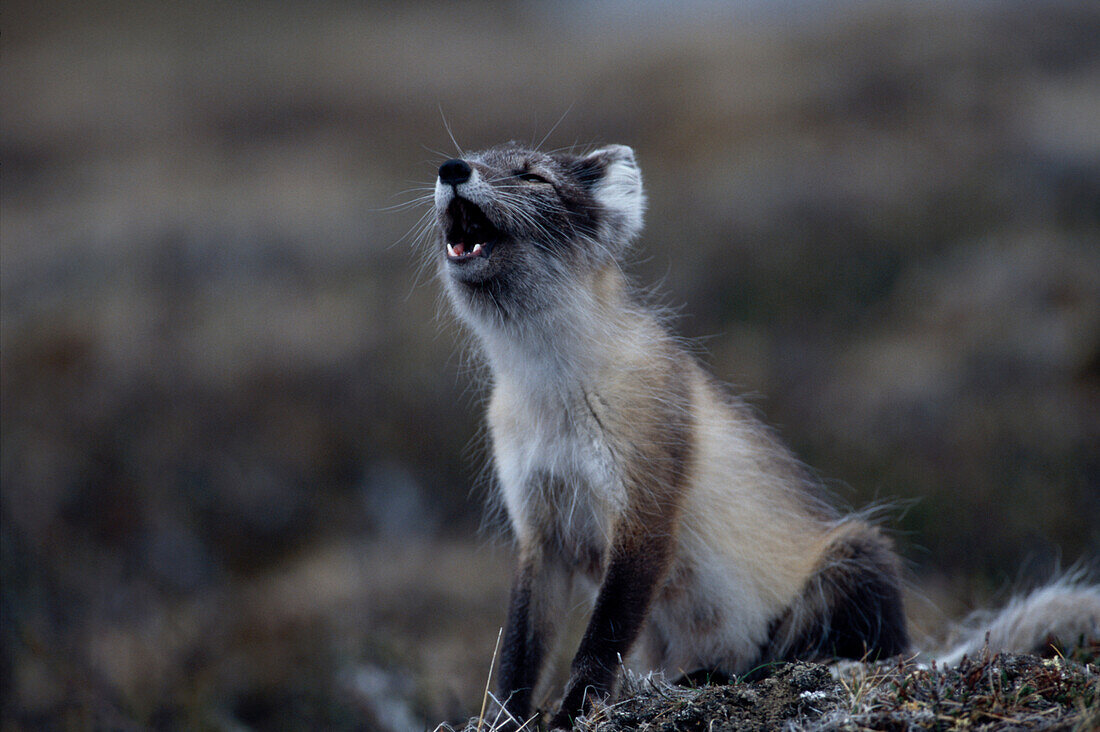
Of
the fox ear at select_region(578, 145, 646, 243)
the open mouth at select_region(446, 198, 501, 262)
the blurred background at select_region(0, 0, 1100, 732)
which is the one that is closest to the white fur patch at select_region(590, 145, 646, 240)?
the fox ear at select_region(578, 145, 646, 243)

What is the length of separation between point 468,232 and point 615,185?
116cm

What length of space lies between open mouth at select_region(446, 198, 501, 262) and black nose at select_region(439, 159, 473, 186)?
18cm

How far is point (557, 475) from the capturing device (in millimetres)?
5395

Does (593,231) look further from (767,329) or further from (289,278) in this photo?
(289,278)

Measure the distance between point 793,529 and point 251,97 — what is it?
2735 centimetres

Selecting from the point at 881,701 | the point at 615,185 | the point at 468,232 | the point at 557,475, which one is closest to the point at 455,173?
the point at 468,232

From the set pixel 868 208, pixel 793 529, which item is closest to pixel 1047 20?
pixel 868 208

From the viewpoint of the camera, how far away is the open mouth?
17.3 ft

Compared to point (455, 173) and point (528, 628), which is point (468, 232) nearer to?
point (455, 173)


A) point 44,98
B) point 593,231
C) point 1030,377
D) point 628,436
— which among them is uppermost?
point 44,98

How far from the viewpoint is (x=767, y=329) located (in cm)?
1686

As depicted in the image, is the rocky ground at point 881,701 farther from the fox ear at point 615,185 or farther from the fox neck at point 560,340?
the fox ear at point 615,185

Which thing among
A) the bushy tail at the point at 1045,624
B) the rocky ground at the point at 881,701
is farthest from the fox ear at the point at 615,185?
the bushy tail at the point at 1045,624

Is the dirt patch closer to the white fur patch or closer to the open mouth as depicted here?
the open mouth
